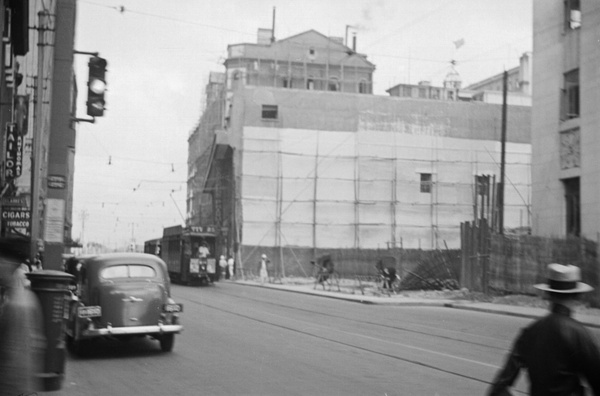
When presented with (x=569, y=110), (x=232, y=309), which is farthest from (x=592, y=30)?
(x=232, y=309)

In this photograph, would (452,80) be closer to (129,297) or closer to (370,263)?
(370,263)

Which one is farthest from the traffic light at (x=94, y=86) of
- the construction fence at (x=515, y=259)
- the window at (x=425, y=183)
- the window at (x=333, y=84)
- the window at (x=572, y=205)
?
the window at (x=333, y=84)

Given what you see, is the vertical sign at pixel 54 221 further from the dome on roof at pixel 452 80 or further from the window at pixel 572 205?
the dome on roof at pixel 452 80

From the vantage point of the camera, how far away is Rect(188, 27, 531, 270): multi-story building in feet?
186

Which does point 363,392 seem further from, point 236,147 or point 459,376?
point 236,147

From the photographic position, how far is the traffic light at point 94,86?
434 inches

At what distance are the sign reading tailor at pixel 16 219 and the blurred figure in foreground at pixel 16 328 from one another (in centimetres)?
2420

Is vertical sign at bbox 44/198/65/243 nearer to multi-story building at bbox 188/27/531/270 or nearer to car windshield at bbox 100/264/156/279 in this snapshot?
car windshield at bbox 100/264/156/279

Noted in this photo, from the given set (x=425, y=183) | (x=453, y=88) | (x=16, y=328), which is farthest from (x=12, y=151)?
(x=453, y=88)

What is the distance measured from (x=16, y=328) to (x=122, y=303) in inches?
350

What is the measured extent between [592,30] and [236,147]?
33569 mm

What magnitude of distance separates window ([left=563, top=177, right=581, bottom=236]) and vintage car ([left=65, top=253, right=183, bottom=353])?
20.6 m

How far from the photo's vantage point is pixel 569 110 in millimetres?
30406

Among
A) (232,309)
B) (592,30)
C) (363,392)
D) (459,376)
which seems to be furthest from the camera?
(592,30)
